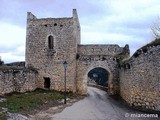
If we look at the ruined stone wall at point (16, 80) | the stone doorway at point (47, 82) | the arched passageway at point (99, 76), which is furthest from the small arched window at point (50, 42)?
the arched passageway at point (99, 76)

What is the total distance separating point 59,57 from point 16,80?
6.06 m

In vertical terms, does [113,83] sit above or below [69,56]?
below

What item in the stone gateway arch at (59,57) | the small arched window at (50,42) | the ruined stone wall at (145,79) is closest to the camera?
the ruined stone wall at (145,79)

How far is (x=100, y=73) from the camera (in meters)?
46.1

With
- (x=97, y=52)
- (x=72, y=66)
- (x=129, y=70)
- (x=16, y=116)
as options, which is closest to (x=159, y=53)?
(x=129, y=70)

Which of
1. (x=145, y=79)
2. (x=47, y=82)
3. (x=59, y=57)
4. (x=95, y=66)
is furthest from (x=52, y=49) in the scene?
(x=145, y=79)

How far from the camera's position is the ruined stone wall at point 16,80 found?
1812 centimetres

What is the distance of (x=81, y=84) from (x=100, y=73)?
20587 mm

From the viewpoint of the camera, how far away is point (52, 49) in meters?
25.3

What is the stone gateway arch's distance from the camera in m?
25.0

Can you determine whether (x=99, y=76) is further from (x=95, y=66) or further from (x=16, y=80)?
(x=16, y=80)

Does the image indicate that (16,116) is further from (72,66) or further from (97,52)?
(97,52)

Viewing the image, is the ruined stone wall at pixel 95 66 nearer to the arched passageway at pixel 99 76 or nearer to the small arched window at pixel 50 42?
the small arched window at pixel 50 42

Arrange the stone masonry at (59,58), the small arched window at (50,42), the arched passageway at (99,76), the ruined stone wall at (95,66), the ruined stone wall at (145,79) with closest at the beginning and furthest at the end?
the ruined stone wall at (145,79) → the stone masonry at (59,58) → the small arched window at (50,42) → the ruined stone wall at (95,66) → the arched passageway at (99,76)
